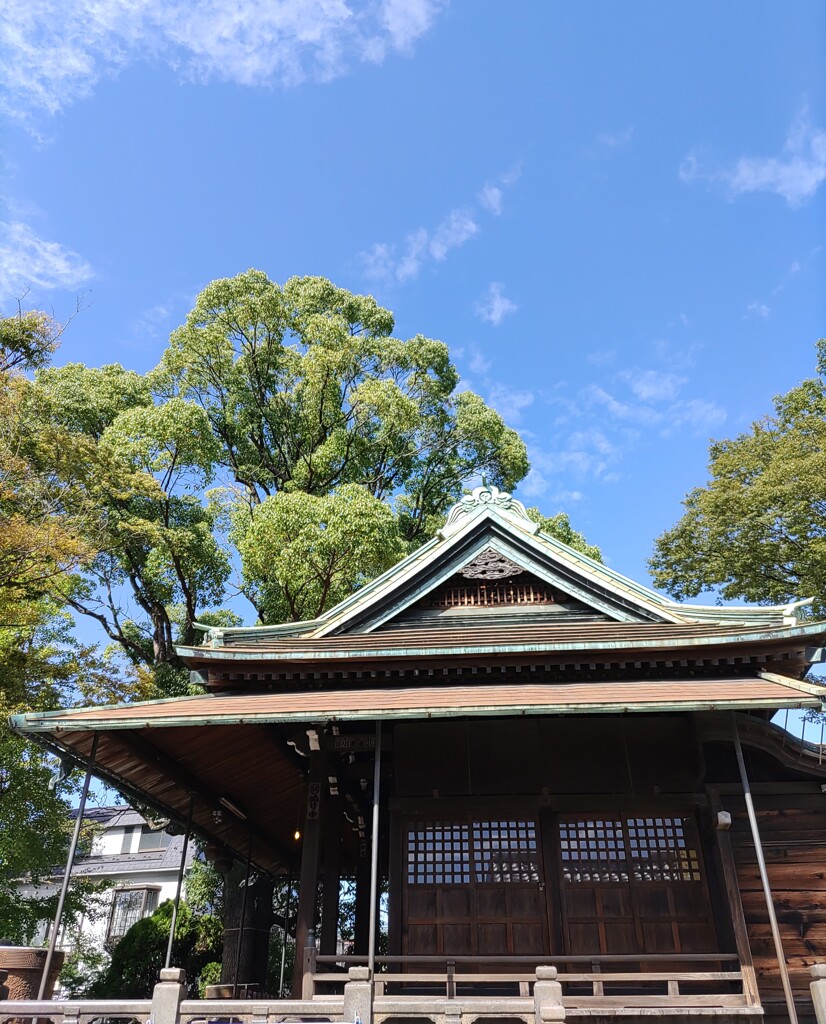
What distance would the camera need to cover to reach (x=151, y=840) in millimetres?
35812

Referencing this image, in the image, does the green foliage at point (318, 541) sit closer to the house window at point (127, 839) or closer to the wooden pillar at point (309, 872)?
the wooden pillar at point (309, 872)

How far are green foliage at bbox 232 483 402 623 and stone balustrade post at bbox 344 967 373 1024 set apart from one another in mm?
12207

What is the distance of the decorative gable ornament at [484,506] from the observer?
13.3 meters

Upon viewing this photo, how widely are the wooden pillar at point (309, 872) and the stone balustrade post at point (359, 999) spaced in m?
2.05

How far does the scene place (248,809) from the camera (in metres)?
14.5

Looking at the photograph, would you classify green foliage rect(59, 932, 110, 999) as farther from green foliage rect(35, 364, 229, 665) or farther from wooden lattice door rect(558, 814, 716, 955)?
wooden lattice door rect(558, 814, 716, 955)

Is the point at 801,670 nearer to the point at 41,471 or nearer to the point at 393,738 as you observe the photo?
the point at 393,738

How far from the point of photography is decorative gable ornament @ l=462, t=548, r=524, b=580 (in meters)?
13.2

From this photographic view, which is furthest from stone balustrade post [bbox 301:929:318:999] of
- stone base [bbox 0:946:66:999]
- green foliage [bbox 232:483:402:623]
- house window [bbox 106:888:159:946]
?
house window [bbox 106:888:159:946]

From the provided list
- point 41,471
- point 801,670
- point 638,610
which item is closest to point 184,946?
point 41,471

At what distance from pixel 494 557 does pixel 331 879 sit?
614cm

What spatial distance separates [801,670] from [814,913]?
3.60m

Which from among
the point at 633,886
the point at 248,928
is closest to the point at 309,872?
the point at 633,886

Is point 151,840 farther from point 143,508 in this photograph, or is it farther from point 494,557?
point 494,557
